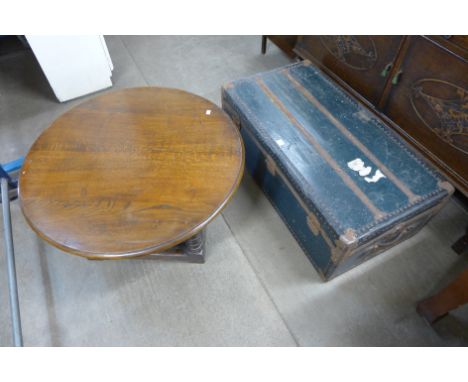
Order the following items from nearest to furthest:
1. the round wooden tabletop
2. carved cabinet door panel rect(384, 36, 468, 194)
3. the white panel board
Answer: the round wooden tabletop < carved cabinet door panel rect(384, 36, 468, 194) < the white panel board

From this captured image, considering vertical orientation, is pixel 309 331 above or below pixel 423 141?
below

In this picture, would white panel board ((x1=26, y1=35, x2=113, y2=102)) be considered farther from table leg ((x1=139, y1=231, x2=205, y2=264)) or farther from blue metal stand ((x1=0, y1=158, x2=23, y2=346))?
table leg ((x1=139, y1=231, x2=205, y2=264))

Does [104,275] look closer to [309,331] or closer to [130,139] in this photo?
[130,139]

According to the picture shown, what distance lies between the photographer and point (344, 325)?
1229 millimetres

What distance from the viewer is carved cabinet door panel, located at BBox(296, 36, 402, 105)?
1392mm

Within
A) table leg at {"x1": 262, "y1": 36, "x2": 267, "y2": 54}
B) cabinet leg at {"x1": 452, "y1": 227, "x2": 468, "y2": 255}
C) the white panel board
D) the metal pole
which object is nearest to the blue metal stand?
the metal pole

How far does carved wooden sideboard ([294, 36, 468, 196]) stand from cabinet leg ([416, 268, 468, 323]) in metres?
0.45

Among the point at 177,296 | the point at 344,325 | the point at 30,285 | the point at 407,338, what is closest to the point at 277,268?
the point at 344,325

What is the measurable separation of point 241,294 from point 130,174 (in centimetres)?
71

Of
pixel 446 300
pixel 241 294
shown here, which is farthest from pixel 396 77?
pixel 241 294

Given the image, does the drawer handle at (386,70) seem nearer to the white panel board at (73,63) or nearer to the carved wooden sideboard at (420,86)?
the carved wooden sideboard at (420,86)

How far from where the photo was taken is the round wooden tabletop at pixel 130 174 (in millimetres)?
854

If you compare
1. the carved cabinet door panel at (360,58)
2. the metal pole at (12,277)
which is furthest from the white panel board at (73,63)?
the carved cabinet door panel at (360,58)

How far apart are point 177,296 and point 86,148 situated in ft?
2.35
